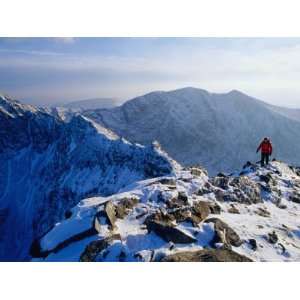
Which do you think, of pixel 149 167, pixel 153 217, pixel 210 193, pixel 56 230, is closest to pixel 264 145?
pixel 210 193

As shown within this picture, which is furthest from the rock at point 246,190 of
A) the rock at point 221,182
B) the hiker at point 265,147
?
the hiker at point 265,147

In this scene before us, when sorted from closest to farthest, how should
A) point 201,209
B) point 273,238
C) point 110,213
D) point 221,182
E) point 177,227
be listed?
1. point 177,227
2. point 273,238
3. point 110,213
4. point 201,209
5. point 221,182

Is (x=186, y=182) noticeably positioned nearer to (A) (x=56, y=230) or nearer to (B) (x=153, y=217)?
(B) (x=153, y=217)

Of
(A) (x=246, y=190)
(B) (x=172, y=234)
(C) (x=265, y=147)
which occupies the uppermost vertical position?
(C) (x=265, y=147)

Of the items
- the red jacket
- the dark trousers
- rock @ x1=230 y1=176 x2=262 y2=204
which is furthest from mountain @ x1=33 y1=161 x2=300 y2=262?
the dark trousers

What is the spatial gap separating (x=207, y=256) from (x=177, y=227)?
10.3 feet

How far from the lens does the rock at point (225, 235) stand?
22.6 m

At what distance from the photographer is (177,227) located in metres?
22.8

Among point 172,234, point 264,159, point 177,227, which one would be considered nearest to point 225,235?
point 177,227

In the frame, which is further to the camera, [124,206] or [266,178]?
[266,178]

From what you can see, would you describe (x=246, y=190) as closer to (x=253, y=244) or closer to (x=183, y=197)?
(x=183, y=197)

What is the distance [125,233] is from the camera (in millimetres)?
23078

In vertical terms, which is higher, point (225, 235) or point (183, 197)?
point (183, 197)

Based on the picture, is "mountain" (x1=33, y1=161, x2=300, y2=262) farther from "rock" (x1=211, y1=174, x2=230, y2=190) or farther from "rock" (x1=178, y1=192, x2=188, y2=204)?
"rock" (x1=211, y1=174, x2=230, y2=190)
